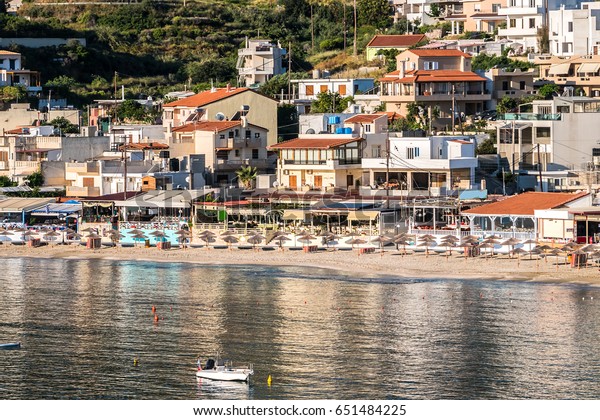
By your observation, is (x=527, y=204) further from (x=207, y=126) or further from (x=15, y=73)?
(x=15, y=73)

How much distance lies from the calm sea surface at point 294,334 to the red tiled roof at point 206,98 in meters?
29.5

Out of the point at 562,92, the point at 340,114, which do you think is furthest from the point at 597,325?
the point at 562,92

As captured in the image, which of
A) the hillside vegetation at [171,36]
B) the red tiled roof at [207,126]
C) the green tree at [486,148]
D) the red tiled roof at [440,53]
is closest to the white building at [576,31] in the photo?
the red tiled roof at [440,53]

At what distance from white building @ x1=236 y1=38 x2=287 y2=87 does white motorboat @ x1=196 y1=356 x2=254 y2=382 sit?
7830 centimetres

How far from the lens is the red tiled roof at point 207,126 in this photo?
9912 cm

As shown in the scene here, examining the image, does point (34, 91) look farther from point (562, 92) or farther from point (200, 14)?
point (562, 92)

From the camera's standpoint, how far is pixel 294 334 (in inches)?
2345

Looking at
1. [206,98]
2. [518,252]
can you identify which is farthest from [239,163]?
[518,252]

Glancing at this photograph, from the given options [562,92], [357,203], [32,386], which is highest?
[562,92]

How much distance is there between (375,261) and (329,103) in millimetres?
37427

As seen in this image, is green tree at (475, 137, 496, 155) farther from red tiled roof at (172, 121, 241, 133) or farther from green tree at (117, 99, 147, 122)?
green tree at (117, 99, 147, 122)

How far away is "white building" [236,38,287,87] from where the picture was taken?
427 feet

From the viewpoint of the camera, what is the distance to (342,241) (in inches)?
3191

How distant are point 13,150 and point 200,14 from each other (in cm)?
4781
